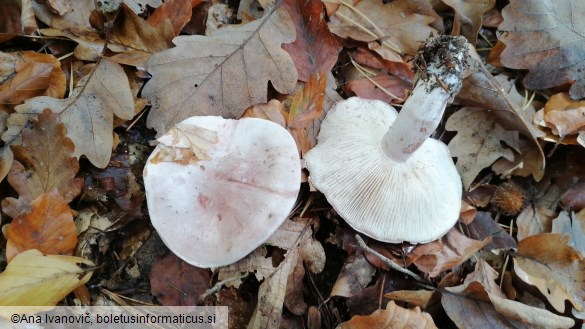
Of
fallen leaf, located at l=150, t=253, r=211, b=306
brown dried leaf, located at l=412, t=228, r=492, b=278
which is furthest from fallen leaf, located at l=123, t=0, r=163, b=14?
brown dried leaf, located at l=412, t=228, r=492, b=278

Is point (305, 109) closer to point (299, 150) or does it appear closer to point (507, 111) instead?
point (299, 150)

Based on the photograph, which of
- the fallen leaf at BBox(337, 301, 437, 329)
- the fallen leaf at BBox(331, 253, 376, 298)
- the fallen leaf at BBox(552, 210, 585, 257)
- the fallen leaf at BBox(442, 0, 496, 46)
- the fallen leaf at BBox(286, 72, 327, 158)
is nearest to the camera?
the fallen leaf at BBox(337, 301, 437, 329)

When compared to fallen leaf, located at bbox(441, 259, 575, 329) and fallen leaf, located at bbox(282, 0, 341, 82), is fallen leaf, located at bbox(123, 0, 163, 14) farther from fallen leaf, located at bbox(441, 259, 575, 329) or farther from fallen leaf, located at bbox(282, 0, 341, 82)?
fallen leaf, located at bbox(441, 259, 575, 329)

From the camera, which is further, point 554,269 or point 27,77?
point 554,269

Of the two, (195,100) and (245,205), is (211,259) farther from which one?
(195,100)

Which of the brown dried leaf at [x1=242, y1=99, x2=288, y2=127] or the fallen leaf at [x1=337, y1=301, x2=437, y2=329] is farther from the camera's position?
the brown dried leaf at [x1=242, y1=99, x2=288, y2=127]

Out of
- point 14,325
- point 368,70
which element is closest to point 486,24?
point 368,70

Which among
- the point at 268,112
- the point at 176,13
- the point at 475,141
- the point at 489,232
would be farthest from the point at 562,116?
the point at 176,13
